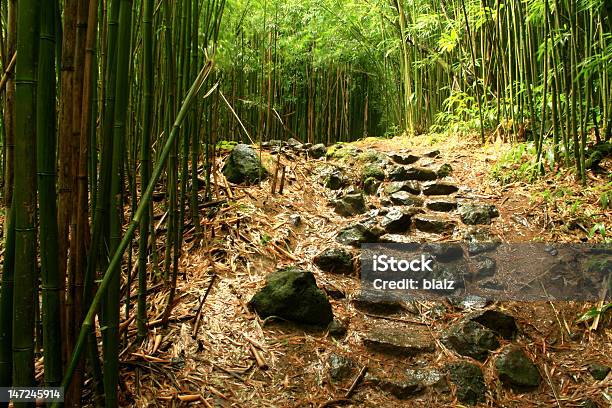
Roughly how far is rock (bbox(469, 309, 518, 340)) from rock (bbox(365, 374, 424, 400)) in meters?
0.45

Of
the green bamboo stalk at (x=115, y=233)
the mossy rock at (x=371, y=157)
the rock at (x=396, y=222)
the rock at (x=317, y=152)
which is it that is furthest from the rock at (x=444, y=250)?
the green bamboo stalk at (x=115, y=233)

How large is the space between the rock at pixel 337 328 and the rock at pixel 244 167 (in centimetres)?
121

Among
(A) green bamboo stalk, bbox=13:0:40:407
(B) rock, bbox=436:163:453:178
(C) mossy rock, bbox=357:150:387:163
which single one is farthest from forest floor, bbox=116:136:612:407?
(C) mossy rock, bbox=357:150:387:163

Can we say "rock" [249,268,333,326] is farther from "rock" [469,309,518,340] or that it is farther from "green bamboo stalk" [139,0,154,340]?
"rock" [469,309,518,340]

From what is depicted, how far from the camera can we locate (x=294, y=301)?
172cm

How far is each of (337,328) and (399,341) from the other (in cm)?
25

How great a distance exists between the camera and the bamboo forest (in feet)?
2.79

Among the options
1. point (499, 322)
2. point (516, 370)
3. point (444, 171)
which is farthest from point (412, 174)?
point (516, 370)

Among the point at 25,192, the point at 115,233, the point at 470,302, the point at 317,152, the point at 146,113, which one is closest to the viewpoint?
the point at 25,192

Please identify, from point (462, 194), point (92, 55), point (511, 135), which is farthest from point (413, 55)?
point (92, 55)

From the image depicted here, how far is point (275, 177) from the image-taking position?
2.69 metres

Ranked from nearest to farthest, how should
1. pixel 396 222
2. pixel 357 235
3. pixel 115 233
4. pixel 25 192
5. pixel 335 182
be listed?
1. pixel 25 192
2. pixel 115 233
3. pixel 357 235
4. pixel 396 222
5. pixel 335 182

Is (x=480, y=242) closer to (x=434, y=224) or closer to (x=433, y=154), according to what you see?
(x=434, y=224)

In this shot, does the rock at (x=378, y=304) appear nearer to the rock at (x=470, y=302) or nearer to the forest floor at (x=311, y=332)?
the forest floor at (x=311, y=332)
